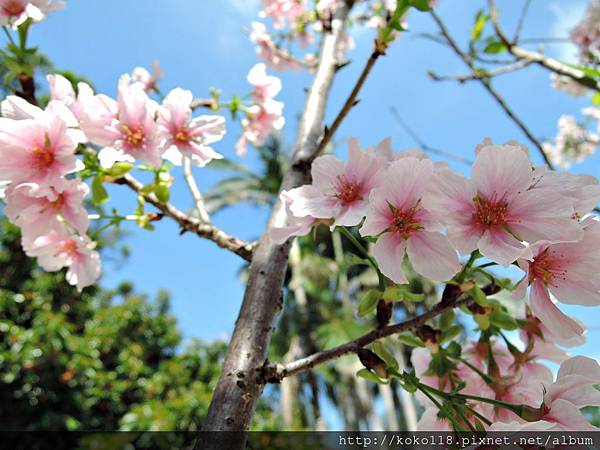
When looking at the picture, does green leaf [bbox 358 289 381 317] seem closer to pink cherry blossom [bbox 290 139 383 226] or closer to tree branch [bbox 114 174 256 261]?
pink cherry blossom [bbox 290 139 383 226]

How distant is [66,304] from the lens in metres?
5.26

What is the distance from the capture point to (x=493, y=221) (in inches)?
20.0

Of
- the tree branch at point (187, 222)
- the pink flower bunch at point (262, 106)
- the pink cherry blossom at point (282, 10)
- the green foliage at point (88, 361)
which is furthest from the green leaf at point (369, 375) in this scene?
the green foliage at point (88, 361)

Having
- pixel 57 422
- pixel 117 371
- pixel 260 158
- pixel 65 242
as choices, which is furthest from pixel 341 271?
pixel 65 242

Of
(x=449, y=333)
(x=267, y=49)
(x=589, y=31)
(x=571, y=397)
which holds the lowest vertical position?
(x=571, y=397)

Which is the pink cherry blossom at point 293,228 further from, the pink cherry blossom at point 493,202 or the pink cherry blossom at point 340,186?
the pink cherry blossom at point 493,202

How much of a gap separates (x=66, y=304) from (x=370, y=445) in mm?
5381

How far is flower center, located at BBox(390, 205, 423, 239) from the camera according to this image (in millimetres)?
529

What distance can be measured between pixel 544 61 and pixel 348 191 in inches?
39.8

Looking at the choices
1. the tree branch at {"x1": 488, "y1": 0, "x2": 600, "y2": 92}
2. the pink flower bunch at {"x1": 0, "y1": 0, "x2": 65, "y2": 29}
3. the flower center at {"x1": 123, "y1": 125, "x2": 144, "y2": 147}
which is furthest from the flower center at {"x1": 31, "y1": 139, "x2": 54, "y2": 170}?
the tree branch at {"x1": 488, "y1": 0, "x2": 600, "y2": 92}

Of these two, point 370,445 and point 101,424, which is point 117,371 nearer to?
point 101,424

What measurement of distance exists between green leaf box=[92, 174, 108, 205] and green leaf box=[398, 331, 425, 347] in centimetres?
50

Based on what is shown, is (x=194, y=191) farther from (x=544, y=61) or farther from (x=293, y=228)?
(x=544, y=61)

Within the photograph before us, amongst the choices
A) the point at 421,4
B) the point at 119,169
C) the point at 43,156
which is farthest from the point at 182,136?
the point at 421,4
